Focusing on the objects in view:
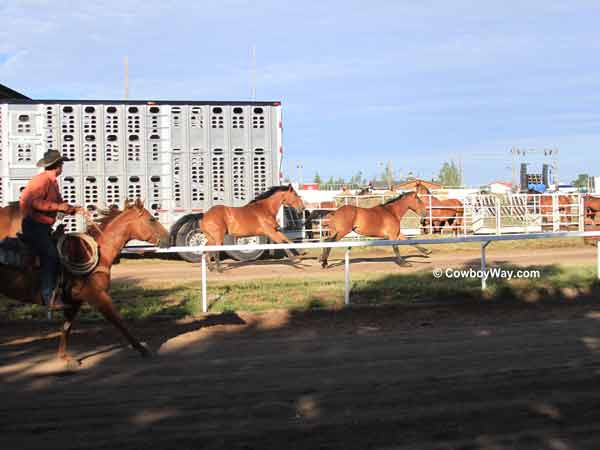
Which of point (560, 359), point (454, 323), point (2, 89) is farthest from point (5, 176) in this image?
point (560, 359)

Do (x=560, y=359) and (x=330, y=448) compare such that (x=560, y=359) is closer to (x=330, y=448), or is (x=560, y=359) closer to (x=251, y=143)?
(x=330, y=448)

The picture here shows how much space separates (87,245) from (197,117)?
11.4 m

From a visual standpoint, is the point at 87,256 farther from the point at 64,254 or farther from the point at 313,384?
→ the point at 313,384

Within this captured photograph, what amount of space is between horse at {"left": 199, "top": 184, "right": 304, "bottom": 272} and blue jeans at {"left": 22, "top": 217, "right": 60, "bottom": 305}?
357 inches

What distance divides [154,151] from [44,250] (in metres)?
11.4

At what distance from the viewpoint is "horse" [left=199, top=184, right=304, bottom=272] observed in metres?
16.8

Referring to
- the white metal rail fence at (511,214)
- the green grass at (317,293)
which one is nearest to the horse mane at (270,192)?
the green grass at (317,293)

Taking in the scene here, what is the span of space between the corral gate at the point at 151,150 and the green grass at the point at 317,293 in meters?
4.64

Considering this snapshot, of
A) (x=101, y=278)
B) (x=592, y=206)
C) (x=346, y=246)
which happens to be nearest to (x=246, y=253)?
(x=346, y=246)

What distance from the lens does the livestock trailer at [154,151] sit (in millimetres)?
17844

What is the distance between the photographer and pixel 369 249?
21906 millimetres

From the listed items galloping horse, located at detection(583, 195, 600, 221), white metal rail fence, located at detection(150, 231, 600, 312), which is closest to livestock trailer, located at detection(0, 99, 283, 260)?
white metal rail fence, located at detection(150, 231, 600, 312)

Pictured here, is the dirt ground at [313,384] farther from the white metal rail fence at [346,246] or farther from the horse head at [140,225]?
the horse head at [140,225]

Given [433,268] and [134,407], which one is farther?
[433,268]
